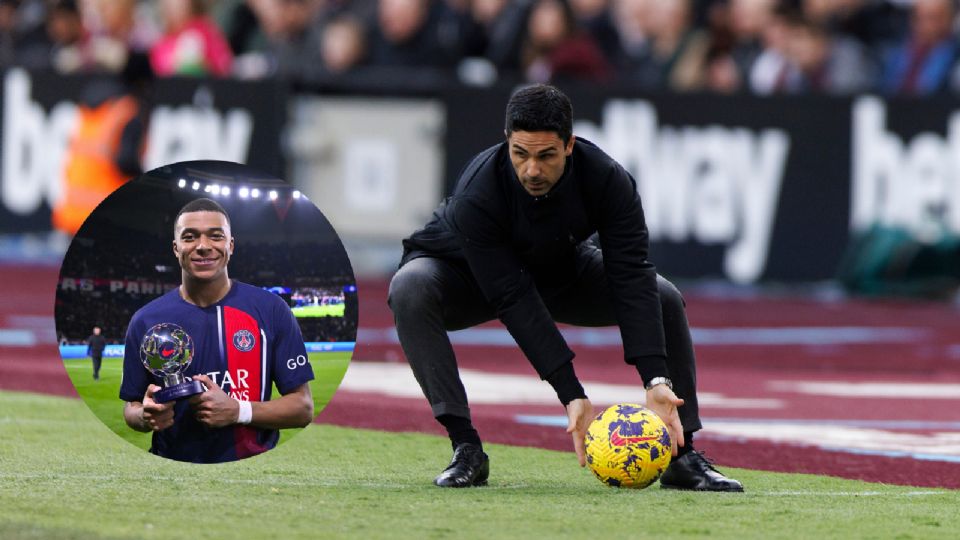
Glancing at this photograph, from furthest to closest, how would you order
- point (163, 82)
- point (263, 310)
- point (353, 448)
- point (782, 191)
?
point (163, 82) → point (782, 191) → point (353, 448) → point (263, 310)

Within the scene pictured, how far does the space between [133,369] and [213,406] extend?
0.32m

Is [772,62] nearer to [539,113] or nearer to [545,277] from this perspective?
[545,277]

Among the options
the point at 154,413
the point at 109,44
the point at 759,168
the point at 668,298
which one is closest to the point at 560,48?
the point at 759,168

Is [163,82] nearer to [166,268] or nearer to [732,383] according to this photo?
[732,383]

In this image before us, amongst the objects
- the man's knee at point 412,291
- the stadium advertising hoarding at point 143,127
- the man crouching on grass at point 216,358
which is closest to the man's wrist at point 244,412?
the man crouching on grass at point 216,358

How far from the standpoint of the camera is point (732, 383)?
12.5 metres

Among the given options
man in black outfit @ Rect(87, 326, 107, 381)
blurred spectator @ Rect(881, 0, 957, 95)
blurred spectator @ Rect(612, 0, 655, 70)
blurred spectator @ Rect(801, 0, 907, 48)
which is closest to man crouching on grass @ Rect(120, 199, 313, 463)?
man in black outfit @ Rect(87, 326, 107, 381)

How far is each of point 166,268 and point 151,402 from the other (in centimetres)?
49

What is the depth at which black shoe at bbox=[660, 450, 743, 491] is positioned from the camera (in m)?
7.38

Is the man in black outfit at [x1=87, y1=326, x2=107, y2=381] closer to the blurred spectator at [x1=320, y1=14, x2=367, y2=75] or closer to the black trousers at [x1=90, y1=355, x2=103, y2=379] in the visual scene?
the black trousers at [x1=90, y1=355, x2=103, y2=379]

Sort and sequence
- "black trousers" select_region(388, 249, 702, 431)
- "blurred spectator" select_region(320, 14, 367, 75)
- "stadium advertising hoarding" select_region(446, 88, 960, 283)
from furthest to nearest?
"blurred spectator" select_region(320, 14, 367, 75) < "stadium advertising hoarding" select_region(446, 88, 960, 283) < "black trousers" select_region(388, 249, 702, 431)

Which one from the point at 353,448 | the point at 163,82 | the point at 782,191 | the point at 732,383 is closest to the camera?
the point at 353,448

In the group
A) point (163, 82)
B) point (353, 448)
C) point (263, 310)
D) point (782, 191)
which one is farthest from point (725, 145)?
point (263, 310)

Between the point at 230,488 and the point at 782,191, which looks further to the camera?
the point at 782,191
